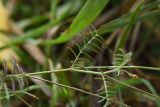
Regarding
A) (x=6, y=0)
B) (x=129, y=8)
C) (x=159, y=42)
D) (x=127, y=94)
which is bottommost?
(x=127, y=94)

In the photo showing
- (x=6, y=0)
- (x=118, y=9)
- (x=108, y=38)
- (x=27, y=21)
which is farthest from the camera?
(x=6, y=0)

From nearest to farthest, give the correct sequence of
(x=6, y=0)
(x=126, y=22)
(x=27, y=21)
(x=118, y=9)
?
1. (x=126, y=22)
2. (x=118, y=9)
3. (x=27, y=21)
4. (x=6, y=0)

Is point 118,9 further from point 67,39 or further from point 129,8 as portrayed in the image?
point 67,39

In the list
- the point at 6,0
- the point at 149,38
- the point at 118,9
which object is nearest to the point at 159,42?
the point at 149,38

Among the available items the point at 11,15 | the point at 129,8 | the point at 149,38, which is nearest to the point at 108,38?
the point at 129,8

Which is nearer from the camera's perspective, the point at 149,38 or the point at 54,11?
the point at 54,11

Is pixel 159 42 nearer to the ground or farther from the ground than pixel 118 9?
nearer to the ground

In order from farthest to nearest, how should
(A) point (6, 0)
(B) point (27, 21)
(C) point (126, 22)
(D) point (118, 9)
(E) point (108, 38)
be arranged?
(A) point (6, 0)
(B) point (27, 21)
(D) point (118, 9)
(E) point (108, 38)
(C) point (126, 22)

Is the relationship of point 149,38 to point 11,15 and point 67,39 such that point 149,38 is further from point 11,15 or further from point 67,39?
point 11,15

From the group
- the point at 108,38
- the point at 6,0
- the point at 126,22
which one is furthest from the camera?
the point at 6,0
